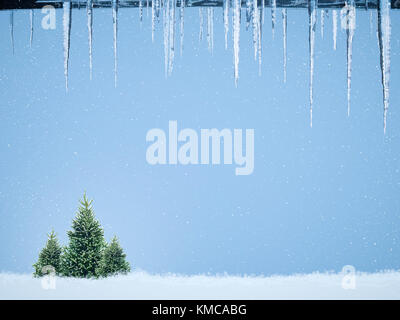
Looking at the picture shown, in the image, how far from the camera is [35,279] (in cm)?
277

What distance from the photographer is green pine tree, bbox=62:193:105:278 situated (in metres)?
3.64

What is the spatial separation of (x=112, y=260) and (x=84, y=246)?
0.42m

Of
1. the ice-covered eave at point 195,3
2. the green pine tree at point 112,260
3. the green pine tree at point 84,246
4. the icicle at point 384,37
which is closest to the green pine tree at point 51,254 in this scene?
the green pine tree at point 84,246

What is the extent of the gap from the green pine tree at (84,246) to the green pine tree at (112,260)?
111 mm

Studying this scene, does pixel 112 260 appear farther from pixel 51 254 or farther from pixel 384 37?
pixel 384 37

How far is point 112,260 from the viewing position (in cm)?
347

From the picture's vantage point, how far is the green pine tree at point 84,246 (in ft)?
11.9

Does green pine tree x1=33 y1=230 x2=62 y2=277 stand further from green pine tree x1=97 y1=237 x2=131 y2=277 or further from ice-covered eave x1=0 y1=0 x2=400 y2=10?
ice-covered eave x1=0 y1=0 x2=400 y2=10

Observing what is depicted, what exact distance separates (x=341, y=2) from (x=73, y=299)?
87.9 inches

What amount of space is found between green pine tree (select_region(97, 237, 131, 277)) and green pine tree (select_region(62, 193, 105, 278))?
0.37ft

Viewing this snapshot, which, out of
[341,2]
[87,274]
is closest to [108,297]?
[87,274]

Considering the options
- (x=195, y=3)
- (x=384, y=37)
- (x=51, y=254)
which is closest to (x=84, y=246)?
(x=51, y=254)

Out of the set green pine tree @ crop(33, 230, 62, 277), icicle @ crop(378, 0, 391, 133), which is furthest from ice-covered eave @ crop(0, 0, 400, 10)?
green pine tree @ crop(33, 230, 62, 277)
